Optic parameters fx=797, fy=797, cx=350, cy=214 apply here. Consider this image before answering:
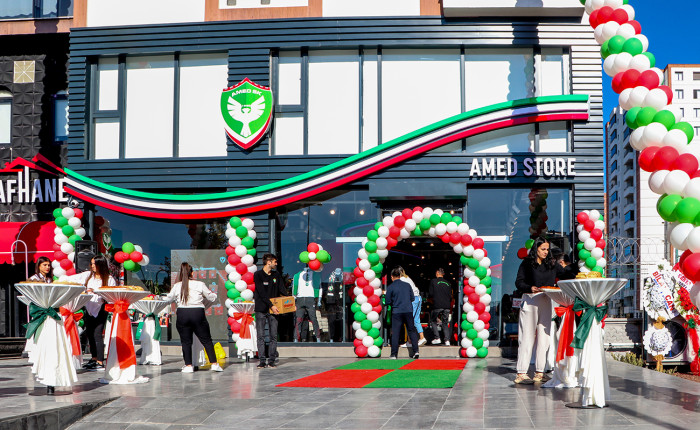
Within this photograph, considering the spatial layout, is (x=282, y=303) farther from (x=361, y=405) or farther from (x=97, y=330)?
(x=361, y=405)

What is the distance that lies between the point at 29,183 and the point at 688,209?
14.1m

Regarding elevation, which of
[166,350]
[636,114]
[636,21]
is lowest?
[166,350]

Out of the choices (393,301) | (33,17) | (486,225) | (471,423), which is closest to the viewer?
(471,423)

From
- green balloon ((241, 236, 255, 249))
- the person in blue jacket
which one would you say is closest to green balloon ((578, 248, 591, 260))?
the person in blue jacket

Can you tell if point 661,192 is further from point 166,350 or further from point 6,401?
point 166,350

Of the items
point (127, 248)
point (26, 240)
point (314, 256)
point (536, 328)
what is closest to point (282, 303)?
point (314, 256)

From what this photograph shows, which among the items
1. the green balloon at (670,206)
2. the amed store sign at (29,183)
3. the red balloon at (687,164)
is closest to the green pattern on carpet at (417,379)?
the green balloon at (670,206)

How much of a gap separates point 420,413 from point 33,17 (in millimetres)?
14118

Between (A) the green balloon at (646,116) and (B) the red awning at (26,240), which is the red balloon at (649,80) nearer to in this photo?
(A) the green balloon at (646,116)

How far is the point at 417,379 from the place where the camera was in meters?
11.1

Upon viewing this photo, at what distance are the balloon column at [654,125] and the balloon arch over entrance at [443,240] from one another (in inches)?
176

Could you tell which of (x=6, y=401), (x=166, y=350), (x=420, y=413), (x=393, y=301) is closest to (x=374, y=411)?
(x=420, y=413)

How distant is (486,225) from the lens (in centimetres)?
1598

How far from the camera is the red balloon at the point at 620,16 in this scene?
40.7 ft
